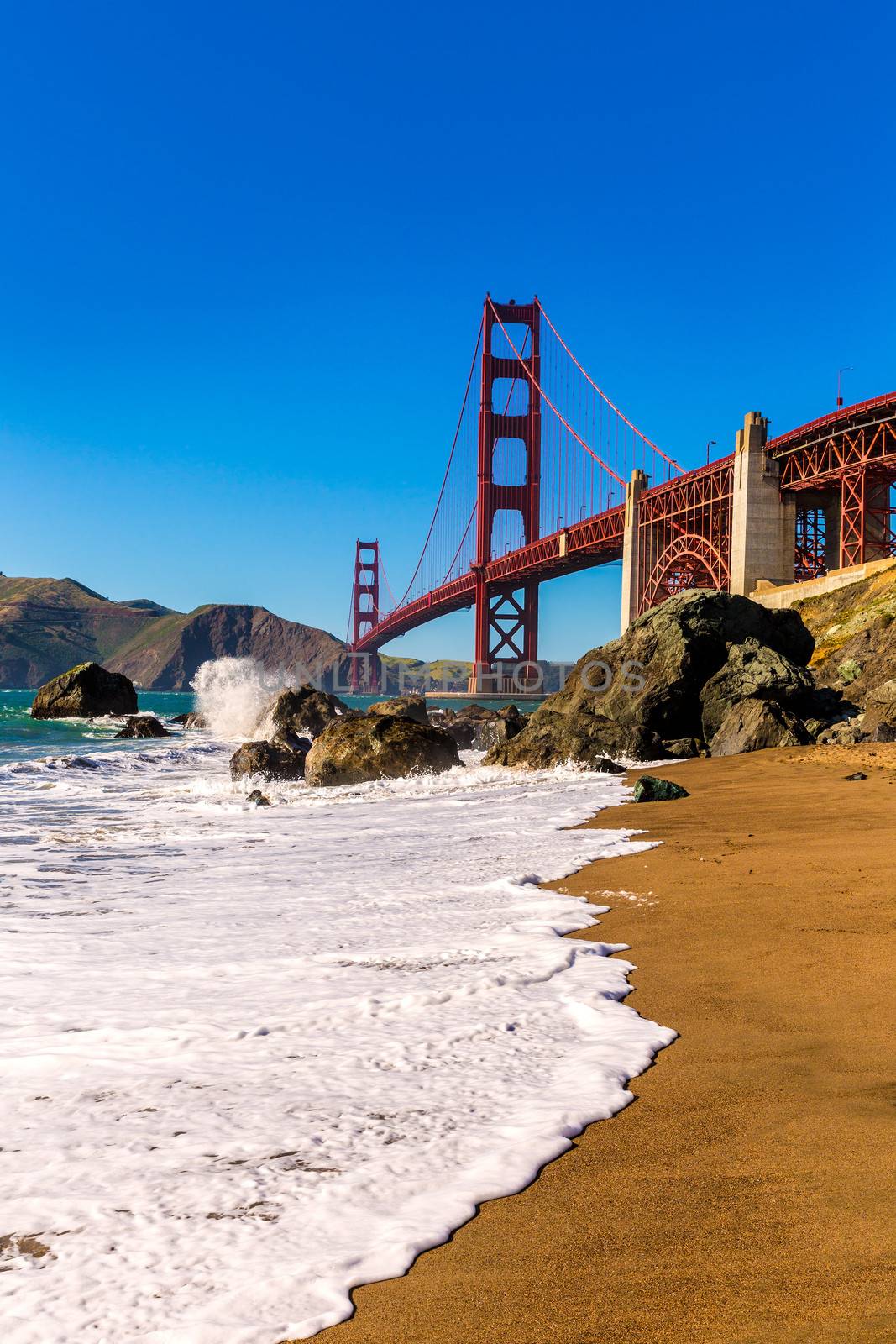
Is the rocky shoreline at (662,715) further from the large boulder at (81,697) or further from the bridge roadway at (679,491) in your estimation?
the large boulder at (81,697)

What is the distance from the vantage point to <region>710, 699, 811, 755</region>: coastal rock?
12170mm

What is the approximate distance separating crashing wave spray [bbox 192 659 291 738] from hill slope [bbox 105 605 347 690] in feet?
394

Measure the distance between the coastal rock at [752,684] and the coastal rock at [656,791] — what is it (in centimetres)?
545

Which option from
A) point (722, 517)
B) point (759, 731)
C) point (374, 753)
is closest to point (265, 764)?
point (374, 753)

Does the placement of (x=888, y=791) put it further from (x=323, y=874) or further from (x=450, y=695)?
(x=450, y=695)

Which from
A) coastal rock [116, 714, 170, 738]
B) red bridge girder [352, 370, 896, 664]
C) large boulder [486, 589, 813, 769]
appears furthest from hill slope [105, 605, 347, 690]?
large boulder [486, 589, 813, 769]

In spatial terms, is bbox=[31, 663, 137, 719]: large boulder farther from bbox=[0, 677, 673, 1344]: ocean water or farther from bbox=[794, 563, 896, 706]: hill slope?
bbox=[0, 677, 673, 1344]: ocean water

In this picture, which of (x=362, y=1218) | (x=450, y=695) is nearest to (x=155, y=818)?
(x=362, y=1218)

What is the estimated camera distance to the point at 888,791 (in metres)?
7.46

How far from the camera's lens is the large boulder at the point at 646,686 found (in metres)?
13.6

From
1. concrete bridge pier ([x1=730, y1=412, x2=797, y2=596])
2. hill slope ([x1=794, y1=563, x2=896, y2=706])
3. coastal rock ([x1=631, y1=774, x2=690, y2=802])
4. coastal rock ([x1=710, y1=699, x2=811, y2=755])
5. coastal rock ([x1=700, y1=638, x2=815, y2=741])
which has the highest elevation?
concrete bridge pier ([x1=730, y1=412, x2=797, y2=596])

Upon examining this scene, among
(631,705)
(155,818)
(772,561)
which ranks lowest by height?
(155,818)

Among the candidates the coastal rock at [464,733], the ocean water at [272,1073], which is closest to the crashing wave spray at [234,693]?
the coastal rock at [464,733]

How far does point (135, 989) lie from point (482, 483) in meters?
60.3
